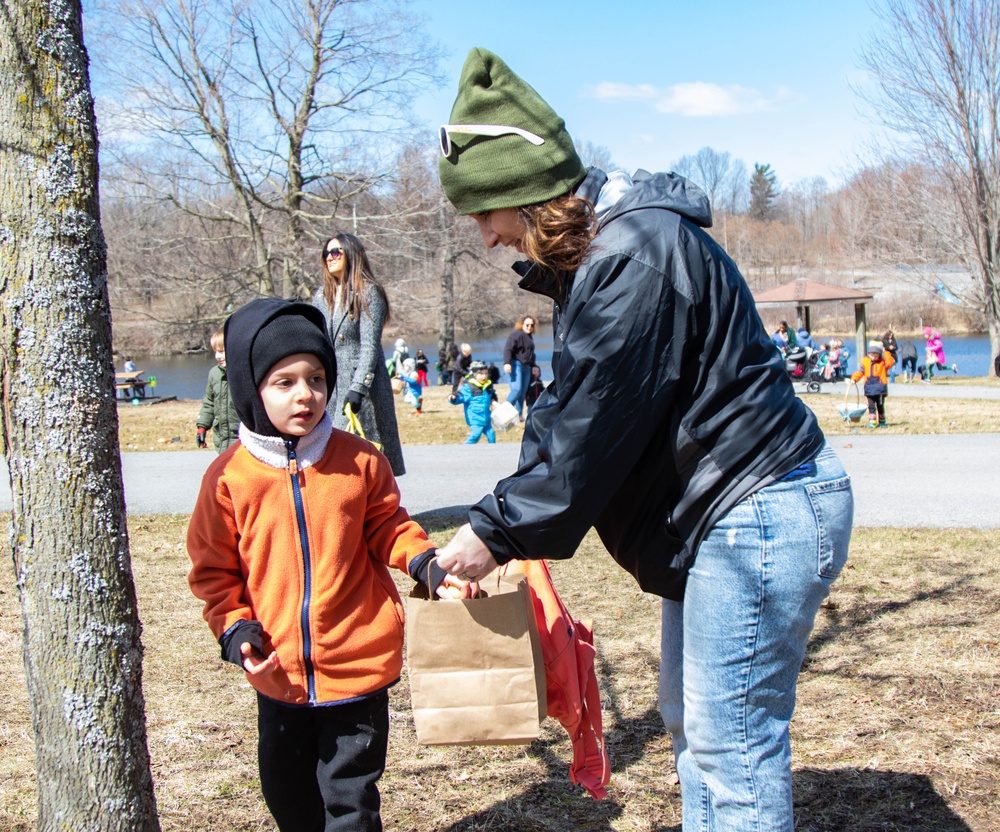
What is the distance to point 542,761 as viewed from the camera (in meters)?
3.26

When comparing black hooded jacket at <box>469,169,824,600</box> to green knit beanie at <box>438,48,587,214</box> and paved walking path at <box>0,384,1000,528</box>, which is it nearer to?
green knit beanie at <box>438,48,587,214</box>

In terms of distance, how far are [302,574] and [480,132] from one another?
44.2 inches

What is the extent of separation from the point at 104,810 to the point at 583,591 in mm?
3112

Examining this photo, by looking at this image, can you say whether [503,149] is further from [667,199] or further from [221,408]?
[221,408]

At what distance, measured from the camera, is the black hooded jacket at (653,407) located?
180cm

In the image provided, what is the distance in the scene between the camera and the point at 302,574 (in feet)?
7.63

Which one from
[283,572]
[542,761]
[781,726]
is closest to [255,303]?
[283,572]

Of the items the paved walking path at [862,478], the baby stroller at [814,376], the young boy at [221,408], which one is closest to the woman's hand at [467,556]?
the paved walking path at [862,478]

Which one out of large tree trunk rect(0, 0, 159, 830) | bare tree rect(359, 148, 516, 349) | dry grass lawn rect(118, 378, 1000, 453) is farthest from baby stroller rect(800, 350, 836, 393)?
large tree trunk rect(0, 0, 159, 830)

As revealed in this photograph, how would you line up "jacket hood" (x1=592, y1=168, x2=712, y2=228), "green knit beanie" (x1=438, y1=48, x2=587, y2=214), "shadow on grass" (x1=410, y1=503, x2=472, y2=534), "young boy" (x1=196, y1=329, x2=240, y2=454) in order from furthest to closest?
"young boy" (x1=196, y1=329, x2=240, y2=454), "shadow on grass" (x1=410, y1=503, x2=472, y2=534), "green knit beanie" (x1=438, y1=48, x2=587, y2=214), "jacket hood" (x1=592, y1=168, x2=712, y2=228)

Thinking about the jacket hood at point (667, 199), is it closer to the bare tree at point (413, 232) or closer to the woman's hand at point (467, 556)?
the woman's hand at point (467, 556)

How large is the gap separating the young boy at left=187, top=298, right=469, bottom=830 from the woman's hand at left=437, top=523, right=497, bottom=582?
26 centimetres

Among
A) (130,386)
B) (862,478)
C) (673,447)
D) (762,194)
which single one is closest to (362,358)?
(673,447)

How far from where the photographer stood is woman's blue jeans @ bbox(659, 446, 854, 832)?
190cm
